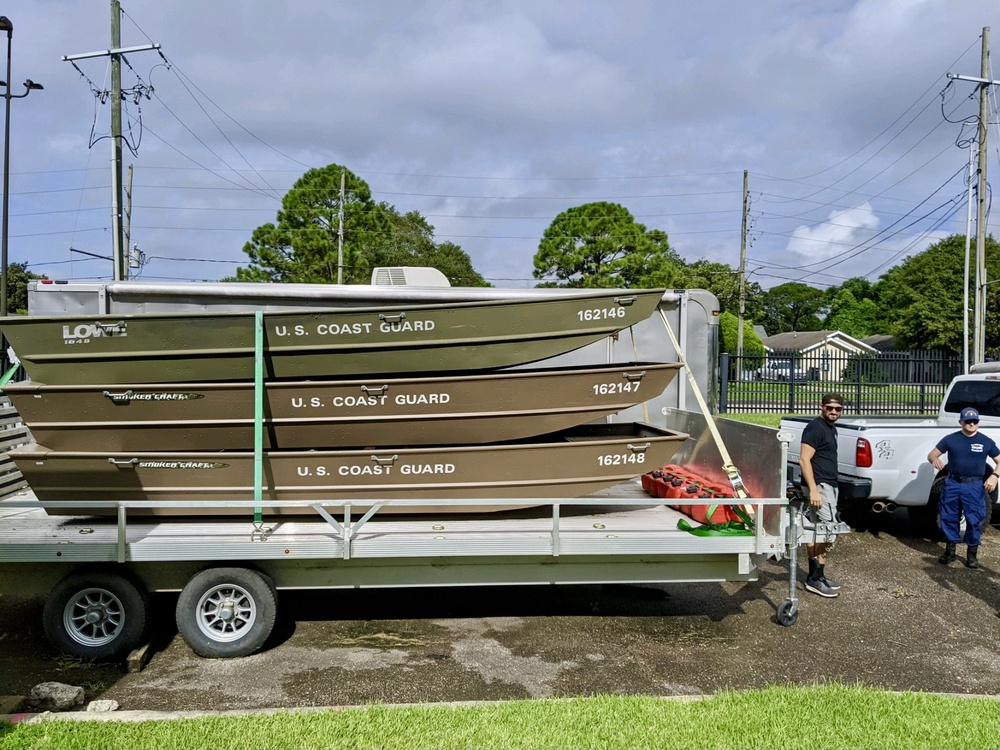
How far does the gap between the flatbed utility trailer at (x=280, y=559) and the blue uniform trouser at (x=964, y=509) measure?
3109mm

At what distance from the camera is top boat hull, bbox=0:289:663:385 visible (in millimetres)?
5199

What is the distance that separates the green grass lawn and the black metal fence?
16.3 meters

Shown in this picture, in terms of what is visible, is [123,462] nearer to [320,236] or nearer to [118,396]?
[118,396]

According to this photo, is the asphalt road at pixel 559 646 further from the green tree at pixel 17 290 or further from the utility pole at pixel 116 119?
the green tree at pixel 17 290

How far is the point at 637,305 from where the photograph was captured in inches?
216

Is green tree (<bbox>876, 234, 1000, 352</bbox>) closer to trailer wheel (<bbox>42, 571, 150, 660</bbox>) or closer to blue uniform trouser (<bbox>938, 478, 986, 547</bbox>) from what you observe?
blue uniform trouser (<bbox>938, 478, 986, 547</bbox>)

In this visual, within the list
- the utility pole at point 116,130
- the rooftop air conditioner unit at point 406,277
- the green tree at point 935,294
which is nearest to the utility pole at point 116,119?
the utility pole at point 116,130

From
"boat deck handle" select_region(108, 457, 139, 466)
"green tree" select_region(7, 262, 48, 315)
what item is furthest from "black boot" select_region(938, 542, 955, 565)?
"green tree" select_region(7, 262, 48, 315)

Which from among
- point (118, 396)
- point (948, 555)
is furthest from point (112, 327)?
point (948, 555)

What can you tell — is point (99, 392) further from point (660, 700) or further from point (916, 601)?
point (916, 601)

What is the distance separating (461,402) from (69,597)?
2710 mm

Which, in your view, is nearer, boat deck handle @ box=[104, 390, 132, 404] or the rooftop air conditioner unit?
Answer: boat deck handle @ box=[104, 390, 132, 404]

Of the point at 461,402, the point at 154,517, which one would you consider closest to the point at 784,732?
the point at 461,402

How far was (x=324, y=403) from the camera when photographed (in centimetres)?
528
